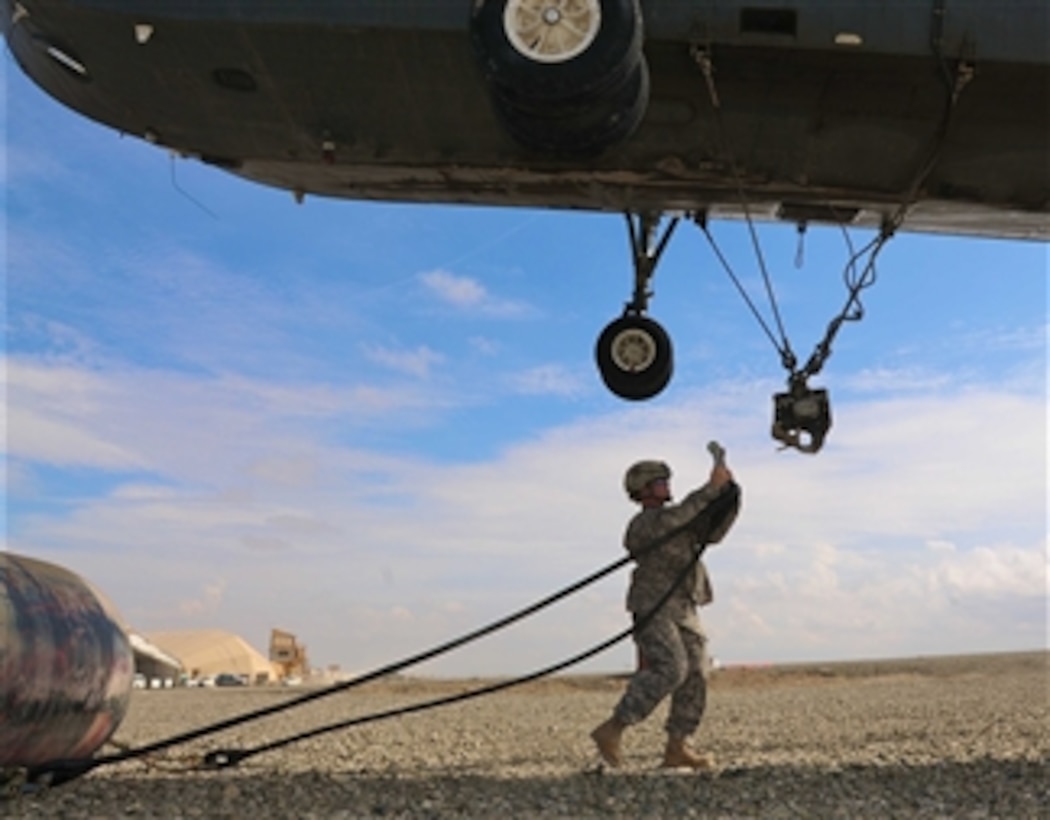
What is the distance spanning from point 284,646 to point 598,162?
4908 centimetres

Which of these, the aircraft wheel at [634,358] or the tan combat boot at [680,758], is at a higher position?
the aircraft wheel at [634,358]

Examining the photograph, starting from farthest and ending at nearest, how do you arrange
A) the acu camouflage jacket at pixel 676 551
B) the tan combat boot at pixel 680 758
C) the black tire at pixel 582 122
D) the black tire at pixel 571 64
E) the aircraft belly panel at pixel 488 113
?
the aircraft belly panel at pixel 488 113, the black tire at pixel 582 122, the black tire at pixel 571 64, the tan combat boot at pixel 680 758, the acu camouflage jacket at pixel 676 551

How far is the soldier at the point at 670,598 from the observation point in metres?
6.60

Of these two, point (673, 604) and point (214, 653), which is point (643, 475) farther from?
point (214, 653)

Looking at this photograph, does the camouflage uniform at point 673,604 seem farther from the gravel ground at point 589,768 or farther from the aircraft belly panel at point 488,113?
the aircraft belly panel at point 488,113

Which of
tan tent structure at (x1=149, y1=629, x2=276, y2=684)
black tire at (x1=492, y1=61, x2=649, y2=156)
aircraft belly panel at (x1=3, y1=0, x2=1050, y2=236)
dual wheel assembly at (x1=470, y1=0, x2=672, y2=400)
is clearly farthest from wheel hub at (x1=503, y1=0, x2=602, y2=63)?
tan tent structure at (x1=149, y1=629, x2=276, y2=684)

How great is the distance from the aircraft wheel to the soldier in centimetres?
356

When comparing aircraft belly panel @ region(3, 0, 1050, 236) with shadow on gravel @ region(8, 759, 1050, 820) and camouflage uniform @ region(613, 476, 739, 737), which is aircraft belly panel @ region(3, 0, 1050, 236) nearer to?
camouflage uniform @ region(613, 476, 739, 737)

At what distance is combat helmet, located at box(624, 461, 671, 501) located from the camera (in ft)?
23.2

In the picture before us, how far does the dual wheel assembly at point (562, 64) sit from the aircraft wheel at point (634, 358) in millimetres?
3583

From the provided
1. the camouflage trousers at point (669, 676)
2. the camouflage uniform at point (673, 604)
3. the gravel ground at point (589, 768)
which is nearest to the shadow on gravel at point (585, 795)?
the gravel ground at point (589, 768)

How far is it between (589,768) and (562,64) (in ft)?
14.5

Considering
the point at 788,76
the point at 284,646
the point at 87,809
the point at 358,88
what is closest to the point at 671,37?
the point at 788,76

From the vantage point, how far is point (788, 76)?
27.3 ft
